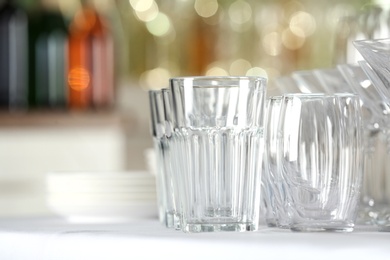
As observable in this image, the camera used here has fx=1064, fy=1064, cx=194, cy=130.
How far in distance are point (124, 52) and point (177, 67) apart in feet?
0.55

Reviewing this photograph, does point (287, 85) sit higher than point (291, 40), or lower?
lower

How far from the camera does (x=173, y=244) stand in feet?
2.42

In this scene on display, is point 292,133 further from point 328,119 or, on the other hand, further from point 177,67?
point 177,67

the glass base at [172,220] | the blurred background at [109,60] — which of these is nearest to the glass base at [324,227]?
the glass base at [172,220]

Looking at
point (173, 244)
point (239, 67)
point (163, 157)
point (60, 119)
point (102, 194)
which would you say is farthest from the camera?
point (239, 67)

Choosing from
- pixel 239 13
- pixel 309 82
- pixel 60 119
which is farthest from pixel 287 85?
pixel 239 13

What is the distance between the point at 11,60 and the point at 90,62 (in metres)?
0.21

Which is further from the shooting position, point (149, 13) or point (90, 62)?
Result: point (149, 13)

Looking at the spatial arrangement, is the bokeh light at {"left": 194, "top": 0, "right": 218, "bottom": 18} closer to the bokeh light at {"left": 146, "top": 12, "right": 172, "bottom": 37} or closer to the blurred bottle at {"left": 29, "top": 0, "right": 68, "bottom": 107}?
the bokeh light at {"left": 146, "top": 12, "right": 172, "bottom": 37}

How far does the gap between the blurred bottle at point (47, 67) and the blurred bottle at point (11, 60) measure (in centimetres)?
4

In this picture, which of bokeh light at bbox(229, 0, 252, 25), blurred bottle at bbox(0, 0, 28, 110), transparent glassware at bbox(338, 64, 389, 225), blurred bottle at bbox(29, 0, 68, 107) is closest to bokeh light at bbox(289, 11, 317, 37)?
bokeh light at bbox(229, 0, 252, 25)

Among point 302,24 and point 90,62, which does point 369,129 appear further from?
point 302,24

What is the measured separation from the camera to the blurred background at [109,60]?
2.68 meters

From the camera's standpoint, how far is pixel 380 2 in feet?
9.69
